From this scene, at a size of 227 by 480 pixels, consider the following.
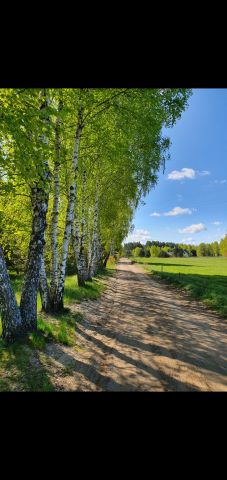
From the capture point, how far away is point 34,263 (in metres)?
7.47

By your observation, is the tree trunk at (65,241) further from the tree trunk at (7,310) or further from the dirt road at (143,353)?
the tree trunk at (7,310)

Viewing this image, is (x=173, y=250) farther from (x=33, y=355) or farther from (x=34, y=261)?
(x=33, y=355)

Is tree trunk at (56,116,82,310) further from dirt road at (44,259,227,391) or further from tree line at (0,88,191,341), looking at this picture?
dirt road at (44,259,227,391)

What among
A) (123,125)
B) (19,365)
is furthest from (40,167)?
(123,125)

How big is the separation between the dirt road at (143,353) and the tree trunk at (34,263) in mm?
965

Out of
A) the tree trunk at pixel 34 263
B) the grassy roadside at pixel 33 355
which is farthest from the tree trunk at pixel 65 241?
the tree trunk at pixel 34 263

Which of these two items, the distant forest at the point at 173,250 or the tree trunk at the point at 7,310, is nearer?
the tree trunk at the point at 7,310

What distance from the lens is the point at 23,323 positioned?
7176 millimetres

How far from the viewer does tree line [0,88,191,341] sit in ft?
18.2

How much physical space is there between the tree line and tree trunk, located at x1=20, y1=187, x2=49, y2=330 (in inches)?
1.0

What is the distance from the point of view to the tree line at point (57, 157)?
555cm

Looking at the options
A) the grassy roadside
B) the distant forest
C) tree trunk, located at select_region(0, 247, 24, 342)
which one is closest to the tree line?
tree trunk, located at select_region(0, 247, 24, 342)

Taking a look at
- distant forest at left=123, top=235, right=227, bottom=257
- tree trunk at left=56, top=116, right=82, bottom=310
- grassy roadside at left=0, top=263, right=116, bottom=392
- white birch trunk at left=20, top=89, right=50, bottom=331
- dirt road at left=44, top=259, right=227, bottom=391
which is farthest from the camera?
distant forest at left=123, top=235, right=227, bottom=257
